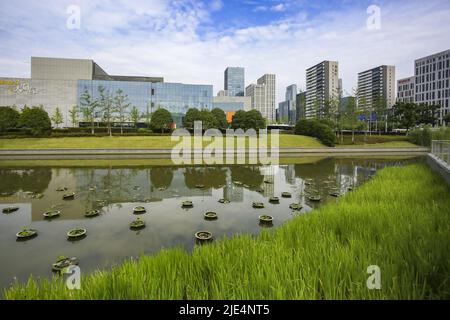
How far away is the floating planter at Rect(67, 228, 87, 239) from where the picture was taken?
278 inches

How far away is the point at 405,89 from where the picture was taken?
109m

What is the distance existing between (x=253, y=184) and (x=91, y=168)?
1309 centimetres

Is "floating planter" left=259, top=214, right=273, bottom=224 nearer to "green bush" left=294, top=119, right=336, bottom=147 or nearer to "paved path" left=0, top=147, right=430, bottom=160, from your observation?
"paved path" left=0, top=147, right=430, bottom=160

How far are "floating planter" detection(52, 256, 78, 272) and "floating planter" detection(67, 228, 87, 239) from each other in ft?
4.33

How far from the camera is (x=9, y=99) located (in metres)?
66.3

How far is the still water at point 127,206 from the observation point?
6.26 meters

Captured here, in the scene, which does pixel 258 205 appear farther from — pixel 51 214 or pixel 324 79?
pixel 324 79

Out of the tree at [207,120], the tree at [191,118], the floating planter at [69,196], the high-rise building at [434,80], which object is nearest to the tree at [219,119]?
the tree at [207,120]

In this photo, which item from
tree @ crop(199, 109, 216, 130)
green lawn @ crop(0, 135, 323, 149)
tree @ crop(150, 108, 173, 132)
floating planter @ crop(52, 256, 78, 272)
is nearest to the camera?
floating planter @ crop(52, 256, 78, 272)

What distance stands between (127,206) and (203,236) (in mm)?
4615

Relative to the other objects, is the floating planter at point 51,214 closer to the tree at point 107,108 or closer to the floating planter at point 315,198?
the floating planter at point 315,198

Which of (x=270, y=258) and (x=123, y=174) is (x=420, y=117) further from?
(x=270, y=258)
